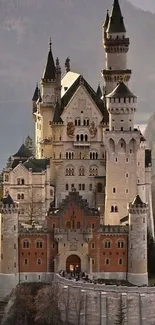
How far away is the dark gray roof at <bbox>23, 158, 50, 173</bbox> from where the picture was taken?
8350cm

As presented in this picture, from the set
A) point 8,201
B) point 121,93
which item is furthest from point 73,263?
point 121,93

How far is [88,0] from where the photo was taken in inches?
4680

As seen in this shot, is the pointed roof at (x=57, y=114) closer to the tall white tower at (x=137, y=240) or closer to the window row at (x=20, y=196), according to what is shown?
the window row at (x=20, y=196)

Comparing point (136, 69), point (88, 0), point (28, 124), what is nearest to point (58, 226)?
point (136, 69)

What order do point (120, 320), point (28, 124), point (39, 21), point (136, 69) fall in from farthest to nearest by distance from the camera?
1. point (39, 21)
2. point (28, 124)
3. point (136, 69)
4. point (120, 320)

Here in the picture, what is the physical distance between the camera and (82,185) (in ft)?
287

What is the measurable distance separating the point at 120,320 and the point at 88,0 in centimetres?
5244

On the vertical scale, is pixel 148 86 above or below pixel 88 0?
below

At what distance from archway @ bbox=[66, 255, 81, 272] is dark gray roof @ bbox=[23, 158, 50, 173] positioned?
8.21 metres

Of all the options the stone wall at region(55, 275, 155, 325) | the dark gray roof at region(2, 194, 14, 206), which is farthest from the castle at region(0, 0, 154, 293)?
the stone wall at region(55, 275, 155, 325)

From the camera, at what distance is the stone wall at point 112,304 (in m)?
73.1

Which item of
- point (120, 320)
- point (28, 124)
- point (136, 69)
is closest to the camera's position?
point (120, 320)

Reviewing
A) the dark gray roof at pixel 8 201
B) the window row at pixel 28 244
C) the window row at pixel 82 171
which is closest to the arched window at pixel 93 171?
the window row at pixel 82 171

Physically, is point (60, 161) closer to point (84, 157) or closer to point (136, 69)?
point (84, 157)
